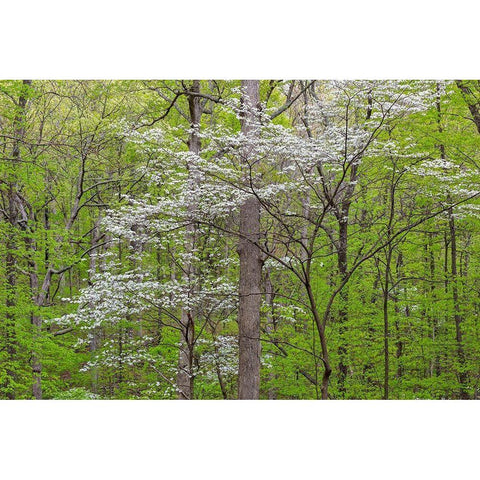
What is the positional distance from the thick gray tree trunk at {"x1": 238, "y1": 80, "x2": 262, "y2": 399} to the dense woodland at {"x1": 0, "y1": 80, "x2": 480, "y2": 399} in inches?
0.5

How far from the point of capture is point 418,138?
3975 millimetres

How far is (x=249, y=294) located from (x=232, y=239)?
533 millimetres

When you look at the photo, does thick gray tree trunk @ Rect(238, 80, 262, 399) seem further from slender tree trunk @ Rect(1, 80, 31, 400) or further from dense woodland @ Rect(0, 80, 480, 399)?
slender tree trunk @ Rect(1, 80, 31, 400)

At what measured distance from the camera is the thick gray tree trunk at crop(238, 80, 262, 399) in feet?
12.1

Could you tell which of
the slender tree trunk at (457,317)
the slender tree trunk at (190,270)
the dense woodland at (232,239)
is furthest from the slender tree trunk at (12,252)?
the slender tree trunk at (457,317)

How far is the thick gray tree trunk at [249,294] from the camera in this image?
12.1 ft

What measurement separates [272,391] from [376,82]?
9.72 ft

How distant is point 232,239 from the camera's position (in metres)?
3.93

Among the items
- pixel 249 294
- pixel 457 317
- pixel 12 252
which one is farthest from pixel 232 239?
pixel 457 317

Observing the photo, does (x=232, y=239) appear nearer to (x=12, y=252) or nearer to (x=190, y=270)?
(x=190, y=270)

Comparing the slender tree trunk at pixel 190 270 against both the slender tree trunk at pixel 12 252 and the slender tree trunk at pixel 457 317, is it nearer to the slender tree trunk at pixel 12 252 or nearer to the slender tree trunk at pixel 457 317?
the slender tree trunk at pixel 12 252

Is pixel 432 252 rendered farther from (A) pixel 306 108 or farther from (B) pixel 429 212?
(A) pixel 306 108

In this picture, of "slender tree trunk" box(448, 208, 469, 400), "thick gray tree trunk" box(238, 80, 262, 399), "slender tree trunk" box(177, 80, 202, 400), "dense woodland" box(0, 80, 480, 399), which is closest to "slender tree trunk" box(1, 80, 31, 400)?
"dense woodland" box(0, 80, 480, 399)
